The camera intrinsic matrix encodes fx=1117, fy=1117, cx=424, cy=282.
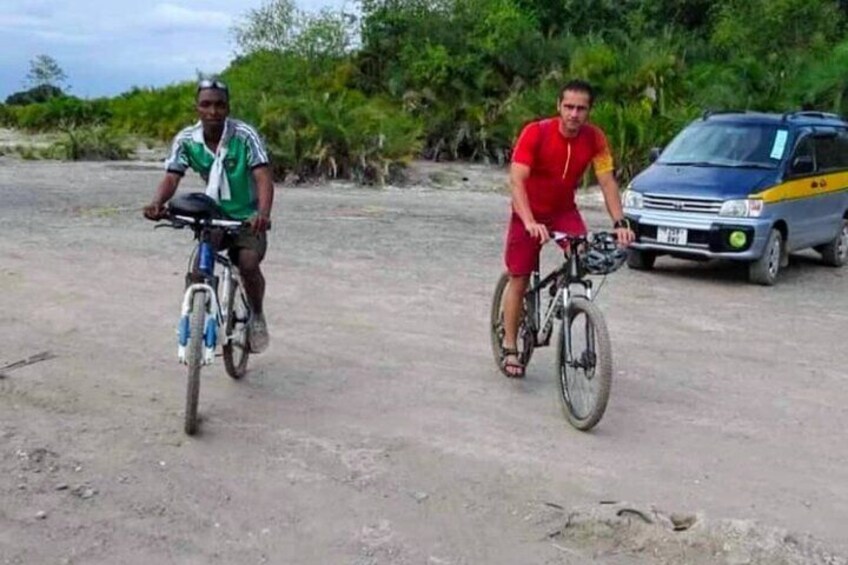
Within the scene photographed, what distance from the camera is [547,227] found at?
678cm

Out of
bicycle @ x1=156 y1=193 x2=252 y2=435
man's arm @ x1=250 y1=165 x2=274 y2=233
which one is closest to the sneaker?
bicycle @ x1=156 y1=193 x2=252 y2=435

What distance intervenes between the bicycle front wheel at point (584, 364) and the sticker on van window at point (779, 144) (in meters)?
7.07

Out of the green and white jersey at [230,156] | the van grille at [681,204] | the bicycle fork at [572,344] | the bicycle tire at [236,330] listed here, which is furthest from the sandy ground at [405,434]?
the green and white jersey at [230,156]

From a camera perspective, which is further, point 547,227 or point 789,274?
point 789,274

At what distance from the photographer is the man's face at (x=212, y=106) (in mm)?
6285

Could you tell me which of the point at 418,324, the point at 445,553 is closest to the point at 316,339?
the point at 418,324

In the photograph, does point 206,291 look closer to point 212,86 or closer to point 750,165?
point 212,86

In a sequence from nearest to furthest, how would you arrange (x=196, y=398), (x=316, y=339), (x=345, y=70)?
(x=196, y=398)
(x=316, y=339)
(x=345, y=70)

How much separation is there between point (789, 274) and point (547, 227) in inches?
293

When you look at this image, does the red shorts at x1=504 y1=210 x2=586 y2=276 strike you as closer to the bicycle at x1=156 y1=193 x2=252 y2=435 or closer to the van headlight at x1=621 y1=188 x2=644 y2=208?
the bicycle at x1=156 y1=193 x2=252 y2=435

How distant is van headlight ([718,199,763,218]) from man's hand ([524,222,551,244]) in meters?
6.12

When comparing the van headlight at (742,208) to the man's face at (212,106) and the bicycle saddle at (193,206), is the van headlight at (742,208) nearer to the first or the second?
the man's face at (212,106)

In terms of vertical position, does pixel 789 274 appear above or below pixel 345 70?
below

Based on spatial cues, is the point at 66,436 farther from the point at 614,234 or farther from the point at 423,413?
the point at 614,234
